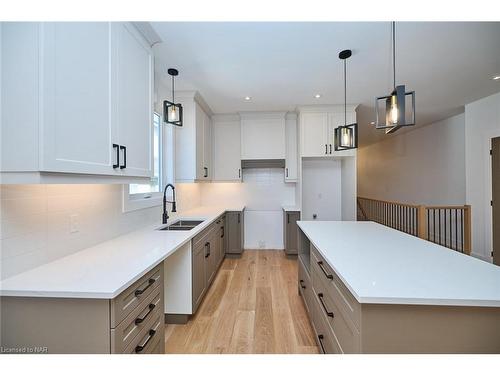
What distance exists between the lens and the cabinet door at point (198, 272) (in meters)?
2.34

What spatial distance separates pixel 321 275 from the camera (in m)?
1.71

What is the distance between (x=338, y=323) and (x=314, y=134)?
11.0 ft

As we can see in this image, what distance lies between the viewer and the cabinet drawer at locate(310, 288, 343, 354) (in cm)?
136

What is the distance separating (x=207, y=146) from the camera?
13.7ft

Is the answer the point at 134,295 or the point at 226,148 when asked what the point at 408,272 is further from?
the point at 226,148

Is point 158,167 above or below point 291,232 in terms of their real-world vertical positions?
above

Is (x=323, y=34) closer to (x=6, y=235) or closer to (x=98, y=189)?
(x=98, y=189)

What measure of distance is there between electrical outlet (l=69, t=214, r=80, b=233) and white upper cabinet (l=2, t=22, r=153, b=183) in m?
0.45

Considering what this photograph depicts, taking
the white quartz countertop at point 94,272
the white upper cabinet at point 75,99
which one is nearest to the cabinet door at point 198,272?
the white quartz countertop at point 94,272

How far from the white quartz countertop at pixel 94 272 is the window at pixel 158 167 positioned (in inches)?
32.2

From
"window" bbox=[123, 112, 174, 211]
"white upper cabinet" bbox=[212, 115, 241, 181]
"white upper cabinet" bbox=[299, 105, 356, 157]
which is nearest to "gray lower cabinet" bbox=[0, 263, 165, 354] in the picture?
"window" bbox=[123, 112, 174, 211]

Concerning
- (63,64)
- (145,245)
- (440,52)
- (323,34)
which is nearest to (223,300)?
(145,245)

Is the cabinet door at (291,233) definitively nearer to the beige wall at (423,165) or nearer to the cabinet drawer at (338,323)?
the cabinet drawer at (338,323)

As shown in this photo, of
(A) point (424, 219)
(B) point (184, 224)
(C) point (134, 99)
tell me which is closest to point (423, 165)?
(A) point (424, 219)
